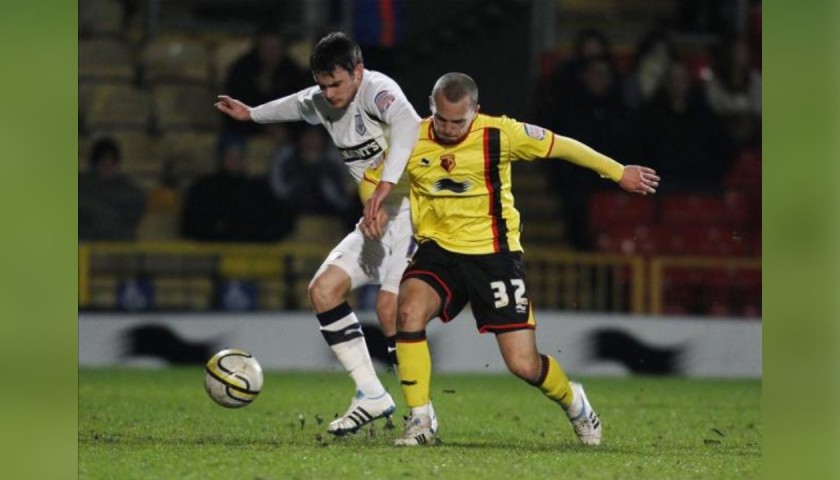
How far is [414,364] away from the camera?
7.06 m

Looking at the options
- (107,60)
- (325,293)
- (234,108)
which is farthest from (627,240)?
(325,293)

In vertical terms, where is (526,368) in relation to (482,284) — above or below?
below

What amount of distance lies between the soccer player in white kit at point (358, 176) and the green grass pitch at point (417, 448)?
357mm

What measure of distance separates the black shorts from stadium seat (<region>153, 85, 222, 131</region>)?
26.4ft

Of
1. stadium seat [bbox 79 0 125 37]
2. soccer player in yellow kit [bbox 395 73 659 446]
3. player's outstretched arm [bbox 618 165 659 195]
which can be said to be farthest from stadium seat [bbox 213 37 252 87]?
player's outstretched arm [bbox 618 165 659 195]

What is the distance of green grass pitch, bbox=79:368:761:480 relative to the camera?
6172mm

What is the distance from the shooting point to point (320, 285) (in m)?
7.52

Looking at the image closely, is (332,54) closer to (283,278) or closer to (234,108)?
(234,108)

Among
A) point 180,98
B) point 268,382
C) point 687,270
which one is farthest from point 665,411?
point 180,98

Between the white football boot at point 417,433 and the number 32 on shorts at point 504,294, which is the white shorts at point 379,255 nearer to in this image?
the number 32 on shorts at point 504,294

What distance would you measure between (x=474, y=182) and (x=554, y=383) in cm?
98

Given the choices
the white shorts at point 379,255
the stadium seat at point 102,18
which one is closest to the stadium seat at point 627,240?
the stadium seat at point 102,18
